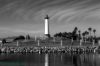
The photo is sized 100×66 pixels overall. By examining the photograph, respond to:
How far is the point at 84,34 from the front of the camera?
447ft

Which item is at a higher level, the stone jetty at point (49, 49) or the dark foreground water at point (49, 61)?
the stone jetty at point (49, 49)

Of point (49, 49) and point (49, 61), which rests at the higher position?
point (49, 49)

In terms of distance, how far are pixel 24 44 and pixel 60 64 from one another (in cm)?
3865

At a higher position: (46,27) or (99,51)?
(46,27)

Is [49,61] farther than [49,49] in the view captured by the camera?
No

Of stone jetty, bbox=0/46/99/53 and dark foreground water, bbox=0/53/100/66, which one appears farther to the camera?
stone jetty, bbox=0/46/99/53

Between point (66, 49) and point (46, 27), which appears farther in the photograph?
point (46, 27)

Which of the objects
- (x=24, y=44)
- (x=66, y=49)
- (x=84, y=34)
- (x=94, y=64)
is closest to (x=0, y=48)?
(x=24, y=44)

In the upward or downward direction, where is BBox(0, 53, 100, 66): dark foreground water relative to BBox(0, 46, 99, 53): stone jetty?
downward

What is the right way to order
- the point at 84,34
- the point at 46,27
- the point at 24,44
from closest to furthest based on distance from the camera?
the point at 24,44 → the point at 46,27 → the point at 84,34

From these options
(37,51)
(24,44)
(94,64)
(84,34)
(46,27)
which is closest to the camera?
(94,64)

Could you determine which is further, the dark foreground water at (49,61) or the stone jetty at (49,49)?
the stone jetty at (49,49)

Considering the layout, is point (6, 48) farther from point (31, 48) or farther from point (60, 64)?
point (60, 64)

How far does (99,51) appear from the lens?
3282 inches
